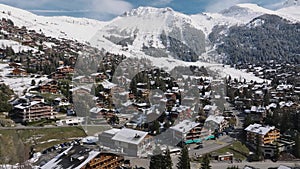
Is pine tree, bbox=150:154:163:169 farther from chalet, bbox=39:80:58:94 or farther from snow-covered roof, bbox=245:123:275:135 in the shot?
chalet, bbox=39:80:58:94

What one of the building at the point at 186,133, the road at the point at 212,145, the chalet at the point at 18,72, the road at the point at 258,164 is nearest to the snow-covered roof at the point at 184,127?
the building at the point at 186,133

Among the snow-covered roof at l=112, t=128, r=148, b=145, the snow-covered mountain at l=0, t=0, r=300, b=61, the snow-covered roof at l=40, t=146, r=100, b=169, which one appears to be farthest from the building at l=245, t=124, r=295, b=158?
the snow-covered mountain at l=0, t=0, r=300, b=61

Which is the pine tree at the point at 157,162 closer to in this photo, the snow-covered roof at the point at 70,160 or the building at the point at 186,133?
the snow-covered roof at the point at 70,160

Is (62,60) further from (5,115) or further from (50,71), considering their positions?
(5,115)

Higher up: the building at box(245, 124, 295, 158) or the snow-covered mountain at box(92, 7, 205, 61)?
the snow-covered mountain at box(92, 7, 205, 61)

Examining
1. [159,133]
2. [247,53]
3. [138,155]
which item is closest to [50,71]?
[159,133]

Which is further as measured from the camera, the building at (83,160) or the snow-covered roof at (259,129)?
the snow-covered roof at (259,129)

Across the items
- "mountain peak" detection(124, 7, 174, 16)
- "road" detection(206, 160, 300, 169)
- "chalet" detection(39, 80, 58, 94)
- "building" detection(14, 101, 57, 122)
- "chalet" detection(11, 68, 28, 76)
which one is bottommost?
"road" detection(206, 160, 300, 169)
